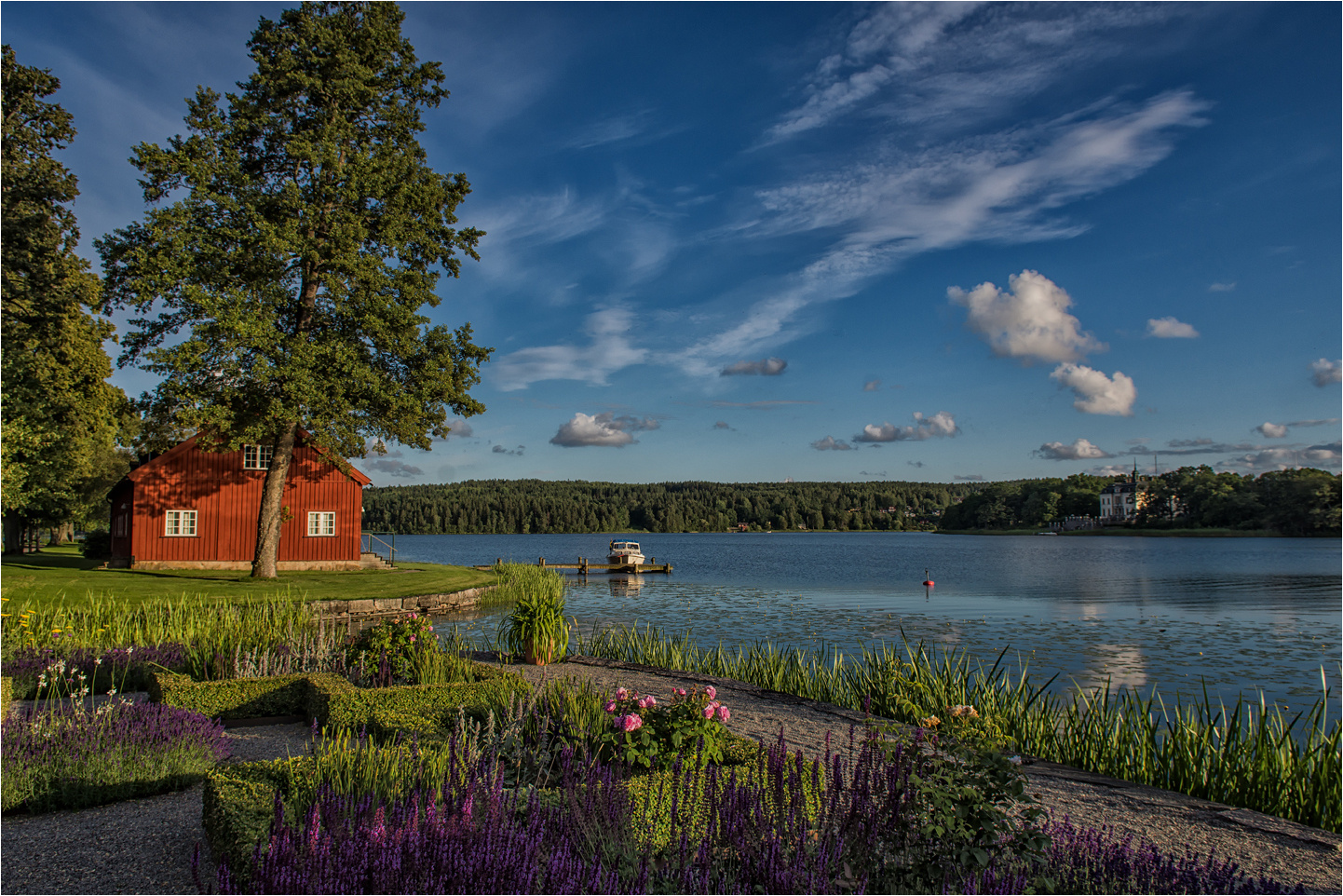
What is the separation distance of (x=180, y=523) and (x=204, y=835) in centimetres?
2704

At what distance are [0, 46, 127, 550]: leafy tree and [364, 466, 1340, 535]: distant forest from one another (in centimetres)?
10629

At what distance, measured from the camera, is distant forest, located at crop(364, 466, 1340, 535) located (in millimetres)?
102688

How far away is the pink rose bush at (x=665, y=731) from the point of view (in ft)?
16.4

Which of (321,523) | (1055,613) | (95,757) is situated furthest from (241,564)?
(1055,613)

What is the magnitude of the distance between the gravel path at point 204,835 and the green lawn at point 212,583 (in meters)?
14.0

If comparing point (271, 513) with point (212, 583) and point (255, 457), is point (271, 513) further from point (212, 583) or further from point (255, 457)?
point (255, 457)

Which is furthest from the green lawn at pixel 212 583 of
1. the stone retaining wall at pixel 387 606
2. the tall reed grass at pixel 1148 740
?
the tall reed grass at pixel 1148 740

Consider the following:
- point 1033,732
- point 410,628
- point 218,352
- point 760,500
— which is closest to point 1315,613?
point 1033,732

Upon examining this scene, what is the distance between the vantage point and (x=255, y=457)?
92.4ft

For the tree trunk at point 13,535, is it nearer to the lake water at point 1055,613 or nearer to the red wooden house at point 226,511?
the red wooden house at point 226,511

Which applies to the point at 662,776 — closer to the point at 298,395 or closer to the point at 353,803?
the point at 353,803

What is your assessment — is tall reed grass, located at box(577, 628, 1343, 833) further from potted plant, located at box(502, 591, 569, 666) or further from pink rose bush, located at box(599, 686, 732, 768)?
potted plant, located at box(502, 591, 569, 666)

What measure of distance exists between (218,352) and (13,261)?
7.99 metres

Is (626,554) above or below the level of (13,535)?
below
